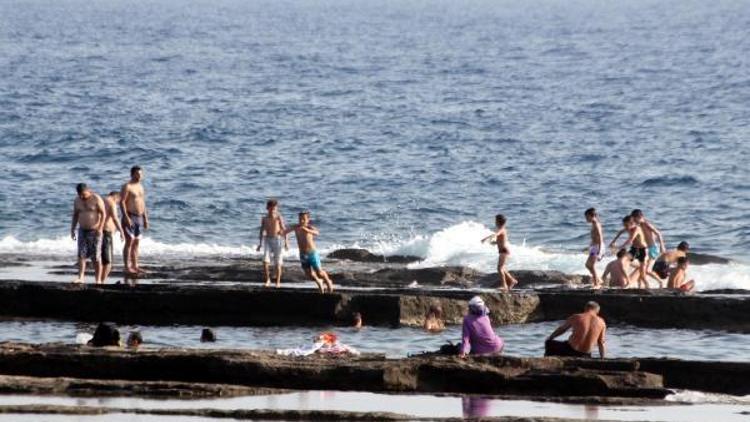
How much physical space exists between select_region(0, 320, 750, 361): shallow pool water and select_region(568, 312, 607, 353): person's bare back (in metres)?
2.69

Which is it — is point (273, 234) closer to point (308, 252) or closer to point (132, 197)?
point (308, 252)

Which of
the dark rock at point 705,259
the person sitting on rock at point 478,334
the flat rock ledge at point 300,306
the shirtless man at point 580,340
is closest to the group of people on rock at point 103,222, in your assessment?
the flat rock ledge at point 300,306

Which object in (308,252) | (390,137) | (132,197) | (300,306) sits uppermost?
(390,137)

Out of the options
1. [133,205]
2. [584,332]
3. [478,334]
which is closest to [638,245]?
[133,205]

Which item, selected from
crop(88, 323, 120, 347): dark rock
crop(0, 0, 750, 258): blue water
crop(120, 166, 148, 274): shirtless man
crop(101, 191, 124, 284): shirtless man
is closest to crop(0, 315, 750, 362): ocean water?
crop(101, 191, 124, 284): shirtless man

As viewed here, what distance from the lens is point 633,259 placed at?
3022 centimetres

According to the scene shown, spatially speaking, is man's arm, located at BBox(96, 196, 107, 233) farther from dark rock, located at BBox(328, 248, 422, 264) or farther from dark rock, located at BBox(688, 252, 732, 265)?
dark rock, located at BBox(688, 252, 732, 265)

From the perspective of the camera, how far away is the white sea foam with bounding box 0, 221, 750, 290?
36.0 meters

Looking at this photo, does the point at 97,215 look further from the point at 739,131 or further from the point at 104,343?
the point at 739,131

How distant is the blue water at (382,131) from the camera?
47.0m

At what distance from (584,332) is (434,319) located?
16.7 ft

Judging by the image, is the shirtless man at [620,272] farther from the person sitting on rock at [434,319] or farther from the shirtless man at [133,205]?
the shirtless man at [133,205]

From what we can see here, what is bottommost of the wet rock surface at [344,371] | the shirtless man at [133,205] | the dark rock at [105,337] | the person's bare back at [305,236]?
the wet rock surface at [344,371]

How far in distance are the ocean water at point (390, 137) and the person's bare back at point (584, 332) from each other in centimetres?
1357
